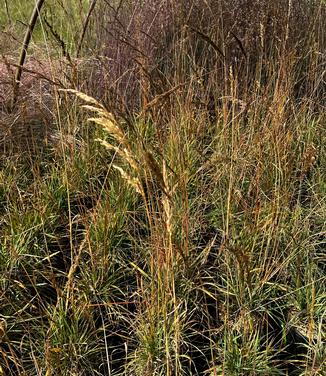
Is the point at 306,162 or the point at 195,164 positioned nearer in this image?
the point at 306,162

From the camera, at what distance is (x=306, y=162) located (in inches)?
91.7

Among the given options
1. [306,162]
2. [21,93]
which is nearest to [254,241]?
[306,162]

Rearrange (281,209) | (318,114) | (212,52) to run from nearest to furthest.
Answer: (281,209), (318,114), (212,52)

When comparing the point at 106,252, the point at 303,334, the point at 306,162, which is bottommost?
the point at 303,334

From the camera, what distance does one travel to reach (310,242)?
2.53 metres

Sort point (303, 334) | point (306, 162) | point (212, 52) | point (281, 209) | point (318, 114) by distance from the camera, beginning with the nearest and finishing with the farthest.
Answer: point (303, 334) → point (306, 162) → point (281, 209) → point (318, 114) → point (212, 52)

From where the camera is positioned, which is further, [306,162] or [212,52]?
[212,52]

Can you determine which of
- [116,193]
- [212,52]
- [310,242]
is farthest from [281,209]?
[212,52]

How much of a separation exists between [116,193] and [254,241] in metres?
0.71

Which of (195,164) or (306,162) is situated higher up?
(306,162)

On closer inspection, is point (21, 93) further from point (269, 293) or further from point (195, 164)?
point (269, 293)

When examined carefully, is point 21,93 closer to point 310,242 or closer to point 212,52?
point 212,52

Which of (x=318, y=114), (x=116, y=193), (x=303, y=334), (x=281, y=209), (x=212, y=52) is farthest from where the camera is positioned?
(x=212, y=52)

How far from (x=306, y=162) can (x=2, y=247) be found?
47.8 inches
